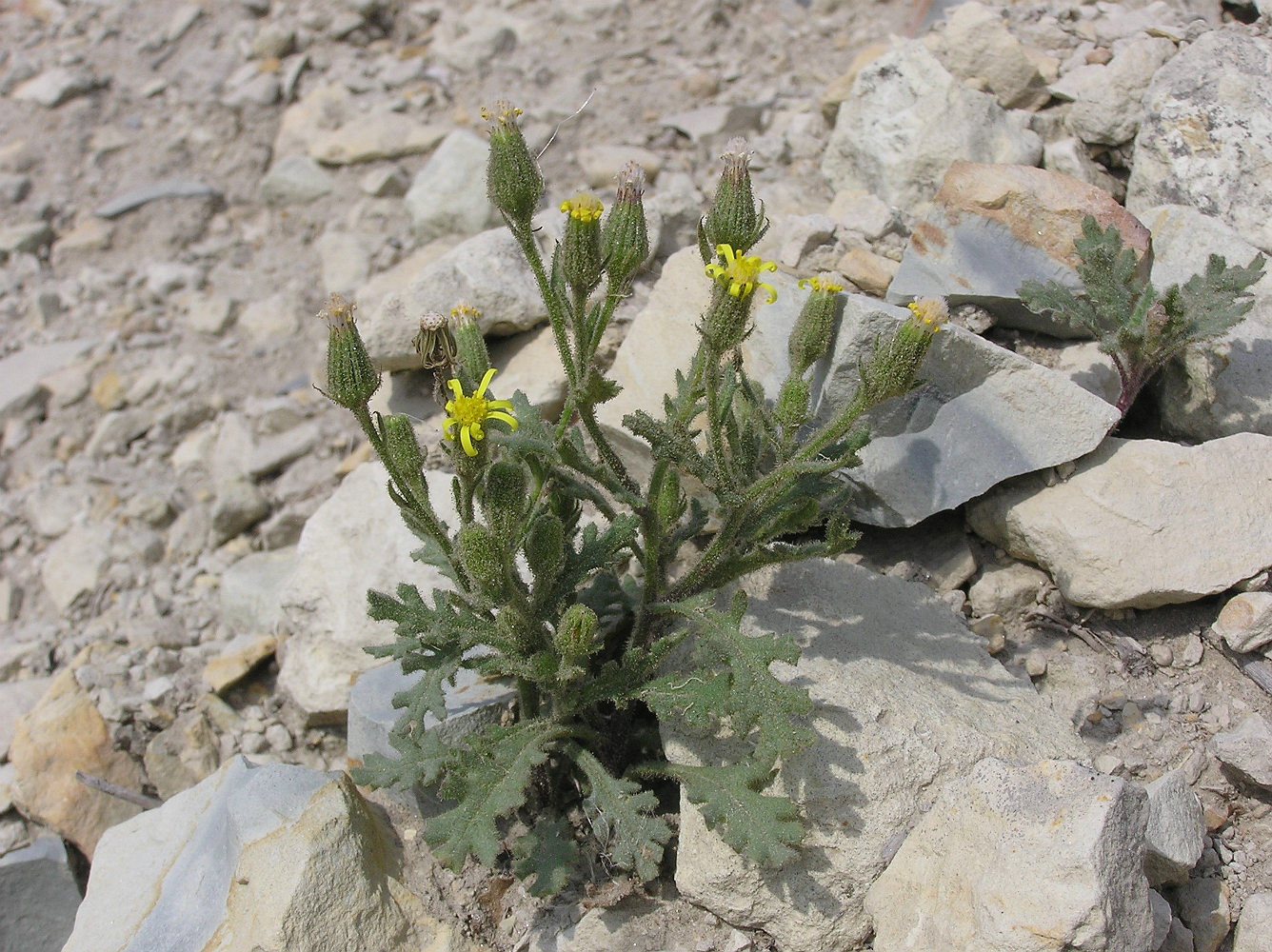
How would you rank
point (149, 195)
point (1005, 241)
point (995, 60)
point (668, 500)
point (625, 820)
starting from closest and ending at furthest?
point (625, 820) < point (668, 500) < point (1005, 241) < point (995, 60) < point (149, 195)

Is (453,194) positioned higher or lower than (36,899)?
higher

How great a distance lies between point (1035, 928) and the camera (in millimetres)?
2689

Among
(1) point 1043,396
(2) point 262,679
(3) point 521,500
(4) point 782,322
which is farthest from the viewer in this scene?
(2) point 262,679

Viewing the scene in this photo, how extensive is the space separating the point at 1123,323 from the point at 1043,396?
16.9 inches

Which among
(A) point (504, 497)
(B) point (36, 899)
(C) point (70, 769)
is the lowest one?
(B) point (36, 899)

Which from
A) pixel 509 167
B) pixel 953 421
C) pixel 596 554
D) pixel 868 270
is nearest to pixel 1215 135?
pixel 868 270

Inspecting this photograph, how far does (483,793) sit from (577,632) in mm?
589

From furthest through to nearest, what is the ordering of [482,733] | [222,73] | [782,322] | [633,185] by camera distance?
[222,73], [782,322], [482,733], [633,185]

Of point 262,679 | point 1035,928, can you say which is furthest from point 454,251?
point 1035,928

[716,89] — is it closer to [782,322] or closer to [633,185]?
[782,322]

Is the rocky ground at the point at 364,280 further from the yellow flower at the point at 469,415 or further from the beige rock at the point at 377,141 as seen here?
the yellow flower at the point at 469,415

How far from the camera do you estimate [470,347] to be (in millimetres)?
3385

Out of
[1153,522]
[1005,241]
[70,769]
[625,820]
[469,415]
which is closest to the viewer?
[469,415]

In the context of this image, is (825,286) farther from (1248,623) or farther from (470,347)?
(1248,623)
